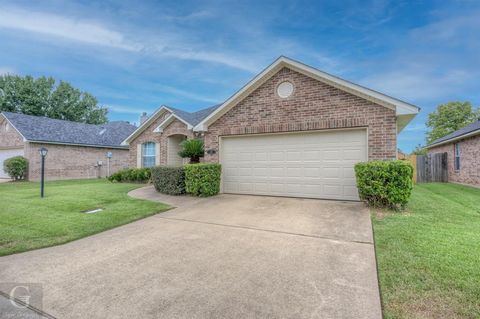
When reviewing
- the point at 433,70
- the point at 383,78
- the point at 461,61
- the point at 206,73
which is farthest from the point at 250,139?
the point at 461,61

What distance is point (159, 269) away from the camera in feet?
10.9

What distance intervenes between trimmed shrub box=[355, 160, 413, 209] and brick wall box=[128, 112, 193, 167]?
9.86 meters

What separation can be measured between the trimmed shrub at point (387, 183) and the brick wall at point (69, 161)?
2123cm

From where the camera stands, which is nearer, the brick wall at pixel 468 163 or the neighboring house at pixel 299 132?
the neighboring house at pixel 299 132

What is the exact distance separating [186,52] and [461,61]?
59.2 feet

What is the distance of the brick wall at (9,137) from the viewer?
17.9m

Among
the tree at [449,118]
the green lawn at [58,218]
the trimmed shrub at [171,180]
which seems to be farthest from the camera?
the tree at [449,118]

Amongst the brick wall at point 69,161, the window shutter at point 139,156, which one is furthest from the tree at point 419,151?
the brick wall at point 69,161

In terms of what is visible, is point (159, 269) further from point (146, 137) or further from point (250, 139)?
point (146, 137)

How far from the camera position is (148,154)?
16.1m

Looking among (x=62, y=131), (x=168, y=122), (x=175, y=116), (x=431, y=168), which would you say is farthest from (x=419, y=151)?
(x=62, y=131)

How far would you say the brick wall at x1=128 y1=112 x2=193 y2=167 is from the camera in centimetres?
1438

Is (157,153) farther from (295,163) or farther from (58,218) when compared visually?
(295,163)

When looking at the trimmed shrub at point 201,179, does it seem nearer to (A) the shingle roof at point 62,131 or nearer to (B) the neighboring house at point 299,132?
(B) the neighboring house at point 299,132
